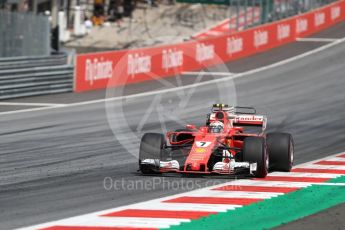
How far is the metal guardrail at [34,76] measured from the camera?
2817 cm

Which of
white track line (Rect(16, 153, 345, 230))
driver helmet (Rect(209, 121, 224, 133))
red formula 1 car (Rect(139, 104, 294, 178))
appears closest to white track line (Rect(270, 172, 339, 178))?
red formula 1 car (Rect(139, 104, 294, 178))

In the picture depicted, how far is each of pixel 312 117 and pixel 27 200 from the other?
13956mm

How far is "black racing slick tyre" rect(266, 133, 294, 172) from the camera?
1433 centimetres

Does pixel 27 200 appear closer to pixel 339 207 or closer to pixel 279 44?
pixel 339 207

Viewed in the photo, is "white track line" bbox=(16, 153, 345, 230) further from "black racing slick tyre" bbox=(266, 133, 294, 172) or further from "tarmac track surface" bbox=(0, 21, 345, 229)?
"black racing slick tyre" bbox=(266, 133, 294, 172)

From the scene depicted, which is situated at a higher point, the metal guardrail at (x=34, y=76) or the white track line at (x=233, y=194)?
the metal guardrail at (x=34, y=76)

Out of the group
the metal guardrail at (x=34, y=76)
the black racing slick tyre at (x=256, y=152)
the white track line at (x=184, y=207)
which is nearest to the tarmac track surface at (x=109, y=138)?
the white track line at (x=184, y=207)

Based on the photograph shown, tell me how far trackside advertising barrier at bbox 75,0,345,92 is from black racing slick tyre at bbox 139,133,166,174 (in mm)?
17521

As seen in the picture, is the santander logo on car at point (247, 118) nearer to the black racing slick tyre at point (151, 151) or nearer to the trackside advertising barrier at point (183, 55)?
the black racing slick tyre at point (151, 151)

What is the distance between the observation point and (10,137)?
63.9 feet

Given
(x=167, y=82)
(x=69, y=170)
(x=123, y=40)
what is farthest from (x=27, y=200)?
(x=123, y=40)

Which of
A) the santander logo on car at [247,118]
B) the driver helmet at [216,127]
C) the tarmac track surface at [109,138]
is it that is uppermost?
the santander logo on car at [247,118]

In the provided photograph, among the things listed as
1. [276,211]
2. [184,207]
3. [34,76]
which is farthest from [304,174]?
[34,76]

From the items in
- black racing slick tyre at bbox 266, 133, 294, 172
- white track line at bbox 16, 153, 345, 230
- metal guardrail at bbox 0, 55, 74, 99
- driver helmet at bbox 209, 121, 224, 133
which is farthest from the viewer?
metal guardrail at bbox 0, 55, 74, 99
